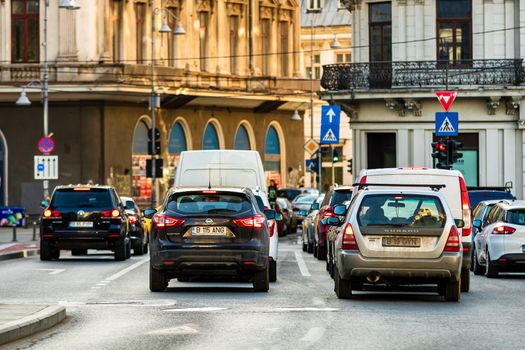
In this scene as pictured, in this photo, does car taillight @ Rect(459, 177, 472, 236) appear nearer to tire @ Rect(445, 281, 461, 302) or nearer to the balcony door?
tire @ Rect(445, 281, 461, 302)

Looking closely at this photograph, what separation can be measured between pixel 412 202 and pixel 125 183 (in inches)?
1734

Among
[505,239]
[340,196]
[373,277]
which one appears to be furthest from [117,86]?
[373,277]

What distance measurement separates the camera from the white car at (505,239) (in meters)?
28.4

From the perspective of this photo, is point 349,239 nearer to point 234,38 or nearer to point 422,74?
point 422,74

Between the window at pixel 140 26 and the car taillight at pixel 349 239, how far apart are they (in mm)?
44631

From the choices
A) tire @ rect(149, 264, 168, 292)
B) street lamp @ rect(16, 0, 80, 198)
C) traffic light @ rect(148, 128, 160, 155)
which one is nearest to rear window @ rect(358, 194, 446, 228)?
tire @ rect(149, 264, 168, 292)

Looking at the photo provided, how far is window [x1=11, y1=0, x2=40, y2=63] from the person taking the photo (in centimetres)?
6322

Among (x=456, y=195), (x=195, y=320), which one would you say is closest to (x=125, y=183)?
(x=456, y=195)

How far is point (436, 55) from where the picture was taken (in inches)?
2035

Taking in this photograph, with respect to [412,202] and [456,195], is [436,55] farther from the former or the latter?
[412,202]

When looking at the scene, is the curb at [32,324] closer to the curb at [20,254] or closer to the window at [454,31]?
the curb at [20,254]

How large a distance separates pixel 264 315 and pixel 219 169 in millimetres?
14353

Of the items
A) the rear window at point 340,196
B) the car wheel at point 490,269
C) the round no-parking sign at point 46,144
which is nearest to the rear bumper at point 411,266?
the car wheel at point 490,269

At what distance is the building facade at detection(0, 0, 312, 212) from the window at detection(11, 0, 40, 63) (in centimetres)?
4
